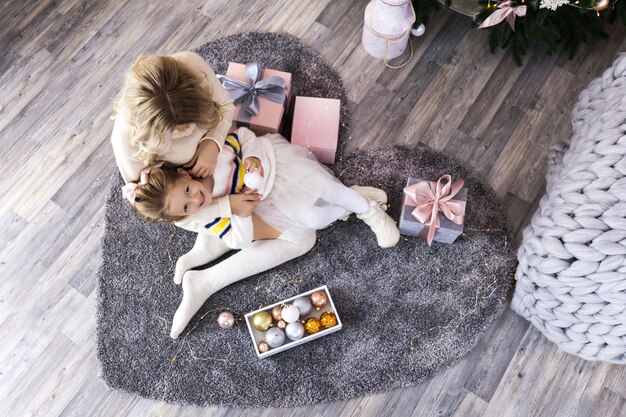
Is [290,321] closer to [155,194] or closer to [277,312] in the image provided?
[277,312]

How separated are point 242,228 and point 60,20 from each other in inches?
48.4

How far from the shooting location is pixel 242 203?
1323 millimetres

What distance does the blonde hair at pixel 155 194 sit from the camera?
1.13 m

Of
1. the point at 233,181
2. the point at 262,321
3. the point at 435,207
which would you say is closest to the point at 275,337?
the point at 262,321

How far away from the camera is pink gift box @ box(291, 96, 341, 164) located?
5.45 feet

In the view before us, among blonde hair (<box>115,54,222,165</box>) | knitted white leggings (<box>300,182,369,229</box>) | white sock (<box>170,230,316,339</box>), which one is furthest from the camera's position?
white sock (<box>170,230,316,339</box>)

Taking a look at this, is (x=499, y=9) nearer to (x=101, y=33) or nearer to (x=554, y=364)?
(x=554, y=364)

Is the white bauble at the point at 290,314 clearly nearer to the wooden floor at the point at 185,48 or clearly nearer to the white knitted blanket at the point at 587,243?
the wooden floor at the point at 185,48

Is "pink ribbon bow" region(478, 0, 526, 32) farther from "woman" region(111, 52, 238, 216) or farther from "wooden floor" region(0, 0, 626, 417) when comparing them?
"woman" region(111, 52, 238, 216)

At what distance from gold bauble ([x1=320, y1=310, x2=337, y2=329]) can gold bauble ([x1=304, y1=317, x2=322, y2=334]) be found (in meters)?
0.02

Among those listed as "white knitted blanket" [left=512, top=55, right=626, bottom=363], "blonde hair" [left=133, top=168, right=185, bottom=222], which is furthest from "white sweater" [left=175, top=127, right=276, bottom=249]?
"white knitted blanket" [left=512, top=55, right=626, bottom=363]

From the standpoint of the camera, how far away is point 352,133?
1798 mm

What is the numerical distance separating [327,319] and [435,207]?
0.44 meters

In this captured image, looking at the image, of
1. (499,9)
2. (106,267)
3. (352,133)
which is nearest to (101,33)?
(106,267)
